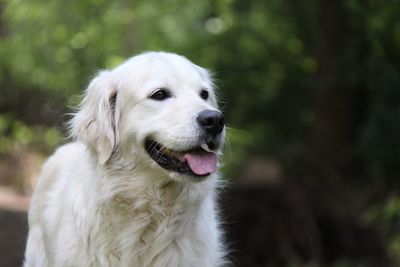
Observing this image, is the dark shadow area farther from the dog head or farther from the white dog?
the dog head

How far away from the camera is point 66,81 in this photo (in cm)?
1097

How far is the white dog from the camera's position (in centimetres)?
438

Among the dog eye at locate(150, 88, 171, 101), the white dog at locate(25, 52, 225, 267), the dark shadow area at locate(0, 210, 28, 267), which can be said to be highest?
the dog eye at locate(150, 88, 171, 101)

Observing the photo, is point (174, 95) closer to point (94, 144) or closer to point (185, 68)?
point (185, 68)

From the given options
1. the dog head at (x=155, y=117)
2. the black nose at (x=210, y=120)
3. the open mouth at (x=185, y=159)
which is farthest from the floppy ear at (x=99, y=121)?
the black nose at (x=210, y=120)

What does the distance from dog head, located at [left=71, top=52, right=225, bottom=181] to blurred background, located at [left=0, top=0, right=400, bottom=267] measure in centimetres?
436

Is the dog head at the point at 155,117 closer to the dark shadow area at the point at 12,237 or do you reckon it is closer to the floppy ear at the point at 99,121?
the floppy ear at the point at 99,121

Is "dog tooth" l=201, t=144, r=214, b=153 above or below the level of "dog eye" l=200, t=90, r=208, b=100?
below

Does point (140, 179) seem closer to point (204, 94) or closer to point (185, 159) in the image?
point (185, 159)

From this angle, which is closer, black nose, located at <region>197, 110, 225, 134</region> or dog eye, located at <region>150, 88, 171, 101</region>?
black nose, located at <region>197, 110, 225, 134</region>

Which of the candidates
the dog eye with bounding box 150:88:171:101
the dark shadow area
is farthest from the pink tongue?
the dark shadow area

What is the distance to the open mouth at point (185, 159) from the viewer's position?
169 inches

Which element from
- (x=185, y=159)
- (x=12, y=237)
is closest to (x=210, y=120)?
(x=185, y=159)

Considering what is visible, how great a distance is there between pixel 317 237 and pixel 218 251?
16.3 ft
